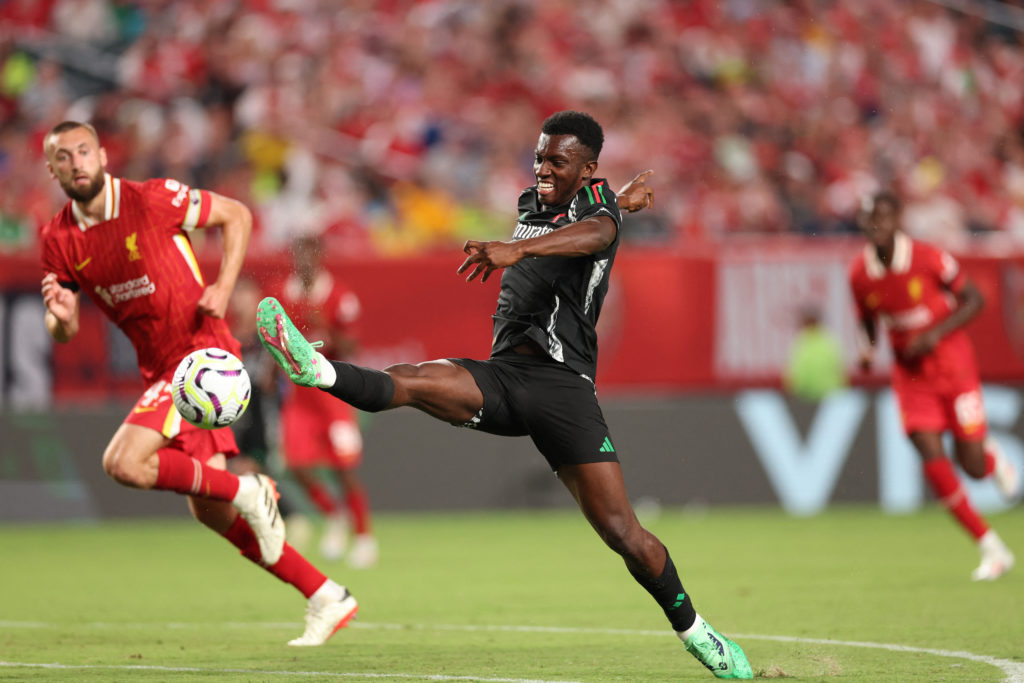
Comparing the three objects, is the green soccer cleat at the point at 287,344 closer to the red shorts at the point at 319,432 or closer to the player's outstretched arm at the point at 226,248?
the player's outstretched arm at the point at 226,248

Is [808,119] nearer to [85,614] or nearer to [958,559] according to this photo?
[958,559]

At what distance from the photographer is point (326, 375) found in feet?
18.9

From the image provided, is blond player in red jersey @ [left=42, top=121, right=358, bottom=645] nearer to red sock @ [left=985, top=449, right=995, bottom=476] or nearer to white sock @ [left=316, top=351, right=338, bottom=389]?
white sock @ [left=316, top=351, right=338, bottom=389]

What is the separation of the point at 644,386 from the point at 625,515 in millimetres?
10982

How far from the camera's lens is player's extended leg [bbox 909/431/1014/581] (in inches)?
398

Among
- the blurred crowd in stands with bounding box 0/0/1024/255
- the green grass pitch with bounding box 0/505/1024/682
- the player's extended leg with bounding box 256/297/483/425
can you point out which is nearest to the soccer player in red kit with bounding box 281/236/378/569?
the green grass pitch with bounding box 0/505/1024/682

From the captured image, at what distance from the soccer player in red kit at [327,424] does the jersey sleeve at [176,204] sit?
3.60 m

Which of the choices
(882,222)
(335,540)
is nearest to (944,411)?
(882,222)

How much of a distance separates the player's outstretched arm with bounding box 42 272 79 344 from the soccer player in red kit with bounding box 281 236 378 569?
393 cm

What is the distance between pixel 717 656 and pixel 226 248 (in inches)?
122

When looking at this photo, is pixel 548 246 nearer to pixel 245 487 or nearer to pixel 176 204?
pixel 245 487

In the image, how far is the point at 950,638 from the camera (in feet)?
24.1

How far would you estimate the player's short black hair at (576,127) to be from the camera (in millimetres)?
6238

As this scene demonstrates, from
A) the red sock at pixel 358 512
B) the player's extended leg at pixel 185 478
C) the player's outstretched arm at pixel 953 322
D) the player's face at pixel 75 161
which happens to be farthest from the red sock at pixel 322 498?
the player's face at pixel 75 161
